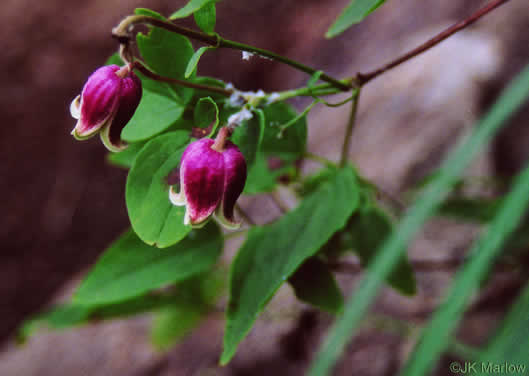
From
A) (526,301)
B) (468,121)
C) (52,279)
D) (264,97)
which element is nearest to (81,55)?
(52,279)

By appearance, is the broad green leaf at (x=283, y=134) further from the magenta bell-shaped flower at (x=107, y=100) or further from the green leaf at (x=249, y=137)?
the magenta bell-shaped flower at (x=107, y=100)

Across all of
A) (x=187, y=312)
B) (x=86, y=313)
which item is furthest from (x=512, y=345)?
(x=187, y=312)

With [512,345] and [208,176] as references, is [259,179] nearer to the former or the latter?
[208,176]

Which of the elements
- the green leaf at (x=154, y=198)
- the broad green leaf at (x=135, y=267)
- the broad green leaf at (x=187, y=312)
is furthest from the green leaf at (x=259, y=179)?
the broad green leaf at (x=187, y=312)

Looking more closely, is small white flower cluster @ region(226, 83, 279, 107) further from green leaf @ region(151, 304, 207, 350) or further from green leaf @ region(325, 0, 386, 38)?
green leaf @ region(151, 304, 207, 350)

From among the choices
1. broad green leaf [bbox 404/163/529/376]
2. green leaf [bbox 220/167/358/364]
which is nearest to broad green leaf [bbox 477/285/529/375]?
broad green leaf [bbox 404/163/529/376]

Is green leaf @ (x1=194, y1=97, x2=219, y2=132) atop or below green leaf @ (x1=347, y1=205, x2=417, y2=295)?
atop
